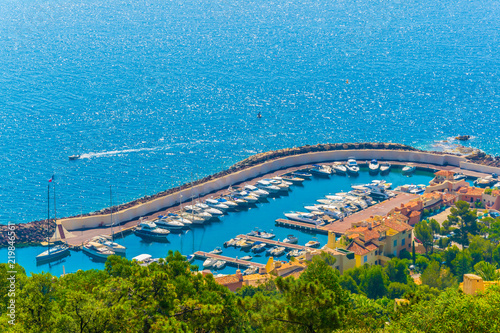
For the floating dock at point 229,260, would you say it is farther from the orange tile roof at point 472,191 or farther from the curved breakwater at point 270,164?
the orange tile roof at point 472,191

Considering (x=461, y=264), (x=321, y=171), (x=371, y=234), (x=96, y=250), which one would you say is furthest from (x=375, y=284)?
(x=321, y=171)

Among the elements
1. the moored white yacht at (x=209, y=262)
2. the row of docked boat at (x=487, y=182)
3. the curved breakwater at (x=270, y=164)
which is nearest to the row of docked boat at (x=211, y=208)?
the curved breakwater at (x=270, y=164)

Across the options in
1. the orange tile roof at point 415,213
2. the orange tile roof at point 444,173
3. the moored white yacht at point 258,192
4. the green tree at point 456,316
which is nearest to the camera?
the green tree at point 456,316

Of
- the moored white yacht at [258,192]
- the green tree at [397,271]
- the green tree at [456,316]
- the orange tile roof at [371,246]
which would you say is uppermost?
the moored white yacht at [258,192]

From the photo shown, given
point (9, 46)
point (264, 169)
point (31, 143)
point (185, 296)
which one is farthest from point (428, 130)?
point (9, 46)

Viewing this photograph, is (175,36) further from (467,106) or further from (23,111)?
(467,106)

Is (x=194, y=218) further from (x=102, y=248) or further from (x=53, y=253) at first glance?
(x=53, y=253)

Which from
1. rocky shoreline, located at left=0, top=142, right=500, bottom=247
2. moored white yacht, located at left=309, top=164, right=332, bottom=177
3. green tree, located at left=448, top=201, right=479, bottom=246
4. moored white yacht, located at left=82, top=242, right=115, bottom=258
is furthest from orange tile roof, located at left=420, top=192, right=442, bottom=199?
moored white yacht, located at left=82, top=242, right=115, bottom=258
